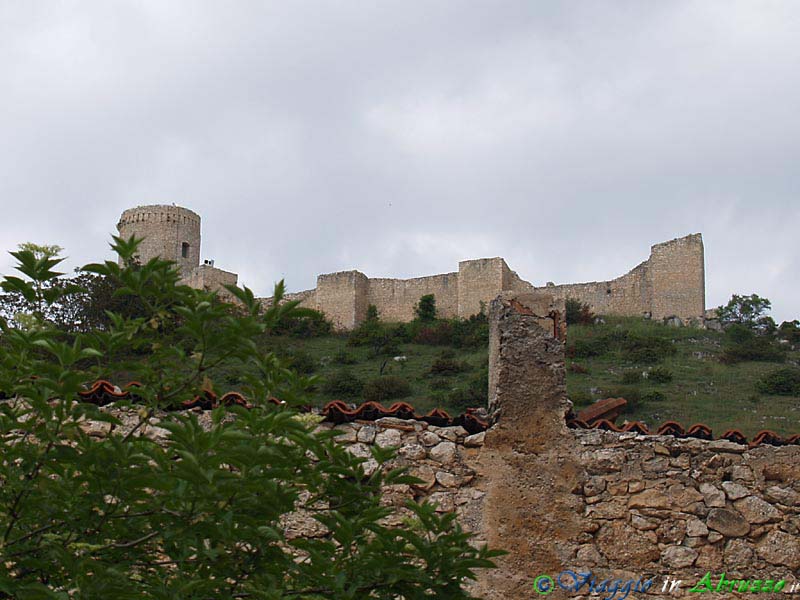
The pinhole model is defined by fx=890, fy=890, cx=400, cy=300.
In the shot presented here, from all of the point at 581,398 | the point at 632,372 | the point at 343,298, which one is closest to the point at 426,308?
the point at 343,298

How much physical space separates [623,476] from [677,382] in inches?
903

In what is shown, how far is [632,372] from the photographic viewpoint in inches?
1123

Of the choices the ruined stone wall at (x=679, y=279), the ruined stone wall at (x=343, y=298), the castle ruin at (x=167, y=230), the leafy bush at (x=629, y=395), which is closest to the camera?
the leafy bush at (x=629, y=395)

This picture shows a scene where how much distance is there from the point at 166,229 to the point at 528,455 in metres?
41.0

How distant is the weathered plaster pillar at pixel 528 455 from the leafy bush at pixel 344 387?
19.9 meters

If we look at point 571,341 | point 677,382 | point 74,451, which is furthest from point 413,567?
point 571,341

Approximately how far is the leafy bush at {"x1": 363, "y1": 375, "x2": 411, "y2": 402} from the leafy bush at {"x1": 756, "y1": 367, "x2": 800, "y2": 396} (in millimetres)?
10503

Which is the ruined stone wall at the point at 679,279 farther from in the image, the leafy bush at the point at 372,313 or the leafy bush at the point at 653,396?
the leafy bush at the point at 372,313

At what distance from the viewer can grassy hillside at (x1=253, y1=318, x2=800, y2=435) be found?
23172 mm

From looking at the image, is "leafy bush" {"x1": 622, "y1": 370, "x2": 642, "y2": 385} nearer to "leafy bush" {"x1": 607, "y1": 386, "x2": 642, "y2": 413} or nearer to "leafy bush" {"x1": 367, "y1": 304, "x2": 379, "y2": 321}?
"leafy bush" {"x1": 607, "y1": 386, "x2": 642, "y2": 413}

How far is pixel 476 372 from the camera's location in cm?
2914

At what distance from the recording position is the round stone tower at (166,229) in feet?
145

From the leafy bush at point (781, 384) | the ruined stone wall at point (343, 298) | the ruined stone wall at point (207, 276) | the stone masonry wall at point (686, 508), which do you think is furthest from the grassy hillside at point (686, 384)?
the ruined stone wall at point (207, 276)

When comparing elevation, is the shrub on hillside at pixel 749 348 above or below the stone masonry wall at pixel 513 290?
below
